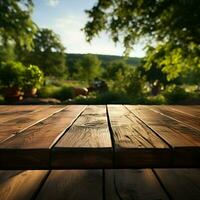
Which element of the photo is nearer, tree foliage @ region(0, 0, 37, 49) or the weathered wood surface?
the weathered wood surface

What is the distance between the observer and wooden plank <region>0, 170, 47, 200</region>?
3.80 ft

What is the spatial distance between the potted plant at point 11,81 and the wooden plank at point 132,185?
14382mm

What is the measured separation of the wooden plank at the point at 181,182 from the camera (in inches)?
46.5

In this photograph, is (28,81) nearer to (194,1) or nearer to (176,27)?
(176,27)

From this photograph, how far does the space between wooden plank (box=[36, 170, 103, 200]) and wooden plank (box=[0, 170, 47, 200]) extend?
39mm

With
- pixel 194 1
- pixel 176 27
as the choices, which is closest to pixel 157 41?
pixel 176 27

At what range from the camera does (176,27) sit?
1127cm

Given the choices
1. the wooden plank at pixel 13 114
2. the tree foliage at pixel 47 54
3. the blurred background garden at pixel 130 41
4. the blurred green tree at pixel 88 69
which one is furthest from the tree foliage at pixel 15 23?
the blurred green tree at pixel 88 69

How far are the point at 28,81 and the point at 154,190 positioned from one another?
16.4 meters

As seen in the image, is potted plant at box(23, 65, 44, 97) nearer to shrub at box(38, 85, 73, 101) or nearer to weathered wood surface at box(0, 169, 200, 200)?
shrub at box(38, 85, 73, 101)

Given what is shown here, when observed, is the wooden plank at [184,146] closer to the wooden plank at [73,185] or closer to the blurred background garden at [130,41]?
the wooden plank at [73,185]

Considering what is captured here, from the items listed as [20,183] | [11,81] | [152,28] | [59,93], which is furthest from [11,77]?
[20,183]

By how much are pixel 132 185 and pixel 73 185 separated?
0.78 ft

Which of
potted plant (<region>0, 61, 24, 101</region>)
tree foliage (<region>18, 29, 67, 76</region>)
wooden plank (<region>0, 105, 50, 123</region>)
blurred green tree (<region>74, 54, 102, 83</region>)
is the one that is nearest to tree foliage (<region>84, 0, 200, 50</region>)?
potted plant (<region>0, 61, 24, 101</region>)
